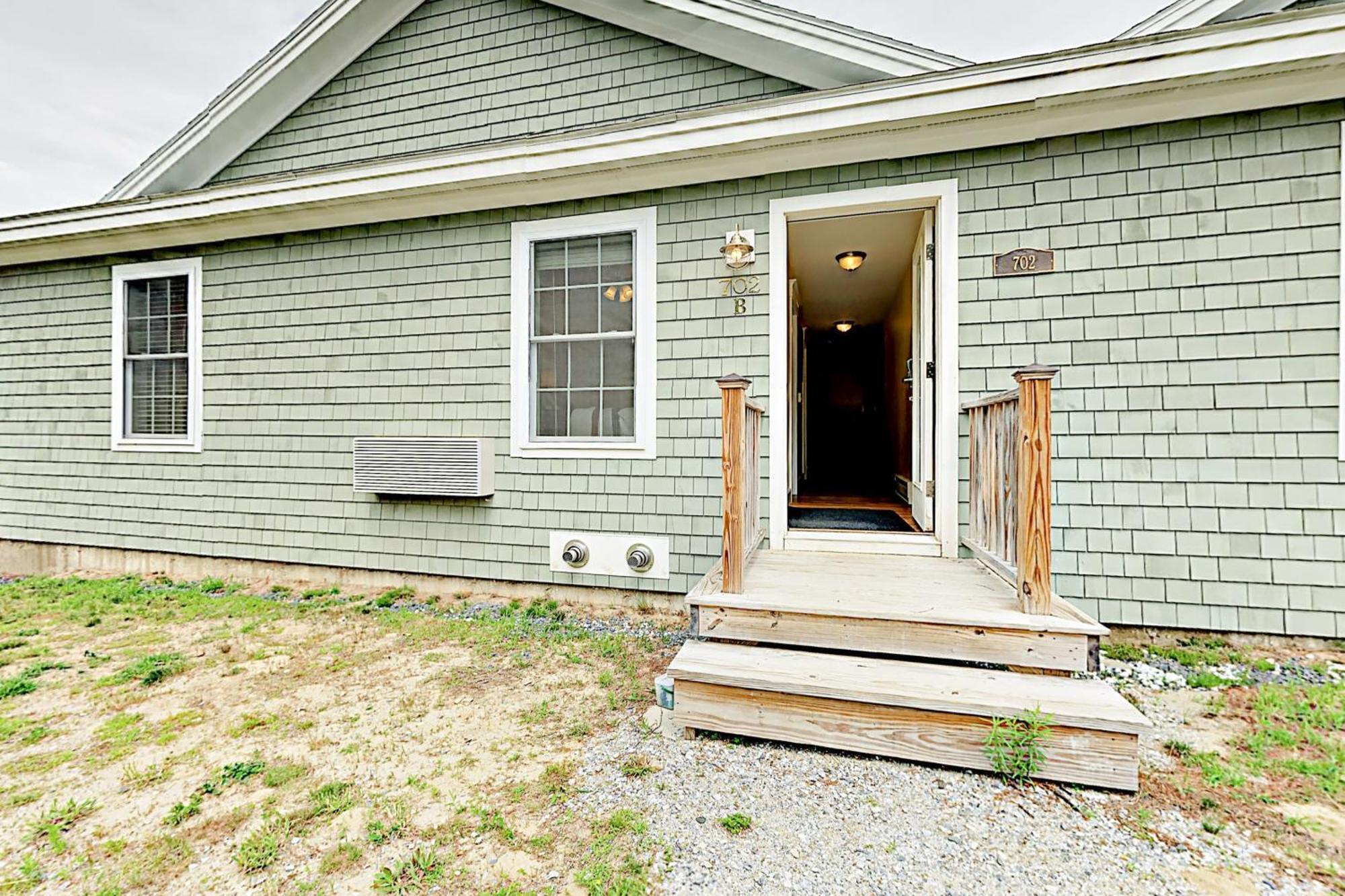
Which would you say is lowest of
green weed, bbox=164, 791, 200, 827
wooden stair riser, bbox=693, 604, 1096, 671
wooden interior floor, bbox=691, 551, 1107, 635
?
green weed, bbox=164, 791, 200, 827

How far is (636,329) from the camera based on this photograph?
390cm

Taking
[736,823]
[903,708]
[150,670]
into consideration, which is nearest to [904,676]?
[903,708]

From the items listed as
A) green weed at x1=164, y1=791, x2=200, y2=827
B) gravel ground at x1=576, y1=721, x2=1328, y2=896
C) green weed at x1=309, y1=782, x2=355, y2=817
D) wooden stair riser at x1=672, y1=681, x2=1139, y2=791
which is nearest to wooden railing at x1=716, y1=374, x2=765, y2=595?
wooden stair riser at x1=672, y1=681, x2=1139, y2=791

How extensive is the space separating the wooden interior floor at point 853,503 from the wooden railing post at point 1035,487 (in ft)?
6.09

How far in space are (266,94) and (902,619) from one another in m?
6.25

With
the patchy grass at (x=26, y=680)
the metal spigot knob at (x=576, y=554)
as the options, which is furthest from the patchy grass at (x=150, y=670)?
the metal spigot knob at (x=576, y=554)

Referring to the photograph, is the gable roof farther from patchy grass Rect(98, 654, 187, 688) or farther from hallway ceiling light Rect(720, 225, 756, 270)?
patchy grass Rect(98, 654, 187, 688)

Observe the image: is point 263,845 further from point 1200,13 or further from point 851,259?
point 1200,13

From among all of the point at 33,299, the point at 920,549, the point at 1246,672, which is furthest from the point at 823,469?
the point at 33,299

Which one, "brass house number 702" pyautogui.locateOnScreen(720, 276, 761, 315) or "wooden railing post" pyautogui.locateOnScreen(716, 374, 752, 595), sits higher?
"brass house number 702" pyautogui.locateOnScreen(720, 276, 761, 315)

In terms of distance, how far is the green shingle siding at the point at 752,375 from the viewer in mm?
2938

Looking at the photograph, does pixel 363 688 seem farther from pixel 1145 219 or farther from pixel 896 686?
pixel 1145 219

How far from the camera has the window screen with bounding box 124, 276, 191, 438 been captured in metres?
5.00

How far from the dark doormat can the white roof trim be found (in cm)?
307
